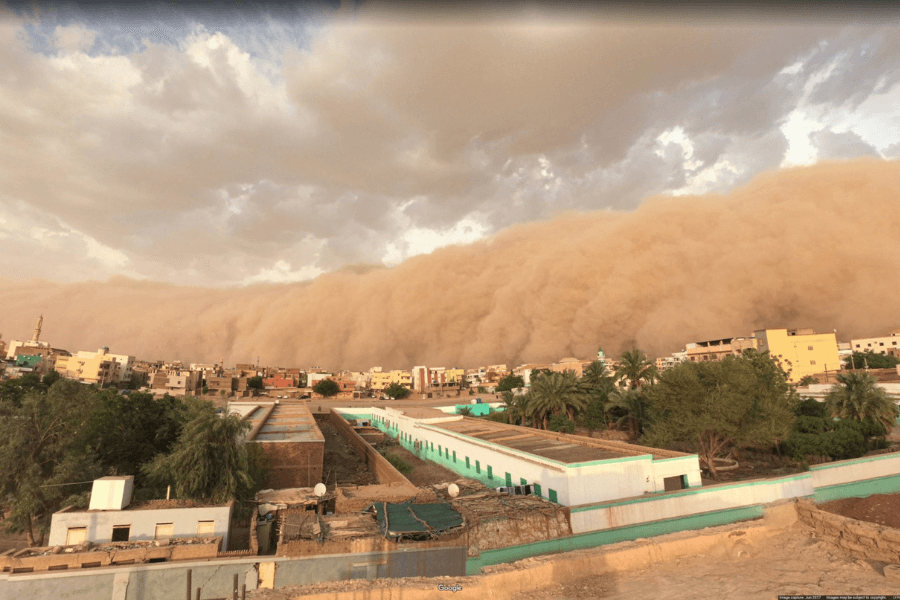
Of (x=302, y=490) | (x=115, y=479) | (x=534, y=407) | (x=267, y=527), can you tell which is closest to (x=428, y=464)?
(x=534, y=407)

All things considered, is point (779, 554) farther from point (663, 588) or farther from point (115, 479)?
point (115, 479)

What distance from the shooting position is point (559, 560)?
7.09 meters

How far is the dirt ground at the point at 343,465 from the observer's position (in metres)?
16.3

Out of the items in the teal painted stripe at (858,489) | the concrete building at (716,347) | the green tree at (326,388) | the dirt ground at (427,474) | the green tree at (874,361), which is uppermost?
the concrete building at (716,347)

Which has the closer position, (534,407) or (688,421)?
(688,421)

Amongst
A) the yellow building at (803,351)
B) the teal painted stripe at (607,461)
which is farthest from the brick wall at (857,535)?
the yellow building at (803,351)

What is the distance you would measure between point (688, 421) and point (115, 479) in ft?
51.4

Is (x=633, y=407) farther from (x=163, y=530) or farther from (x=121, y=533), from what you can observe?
(x=121, y=533)

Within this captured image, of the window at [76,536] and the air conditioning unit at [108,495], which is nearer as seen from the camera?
the window at [76,536]

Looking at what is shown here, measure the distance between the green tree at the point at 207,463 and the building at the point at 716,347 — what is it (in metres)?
44.8

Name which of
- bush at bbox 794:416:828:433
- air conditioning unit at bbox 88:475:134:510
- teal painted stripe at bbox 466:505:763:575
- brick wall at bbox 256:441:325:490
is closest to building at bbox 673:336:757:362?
bush at bbox 794:416:828:433

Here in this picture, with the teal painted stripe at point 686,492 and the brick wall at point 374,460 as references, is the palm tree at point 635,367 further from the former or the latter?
the brick wall at point 374,460

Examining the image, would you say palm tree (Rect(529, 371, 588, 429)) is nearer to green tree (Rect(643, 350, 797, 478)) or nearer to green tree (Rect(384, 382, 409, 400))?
green tree (Rect(643, 350, 797, 478))

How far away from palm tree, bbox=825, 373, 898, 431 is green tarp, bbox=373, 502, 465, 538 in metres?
18.2
